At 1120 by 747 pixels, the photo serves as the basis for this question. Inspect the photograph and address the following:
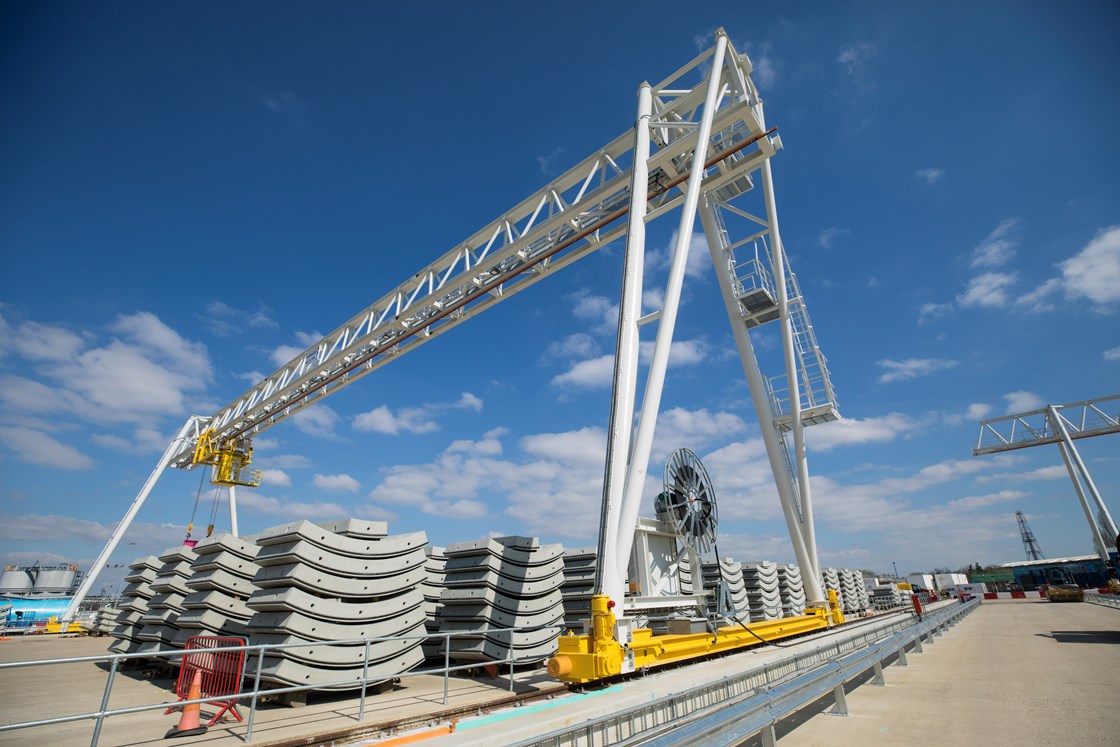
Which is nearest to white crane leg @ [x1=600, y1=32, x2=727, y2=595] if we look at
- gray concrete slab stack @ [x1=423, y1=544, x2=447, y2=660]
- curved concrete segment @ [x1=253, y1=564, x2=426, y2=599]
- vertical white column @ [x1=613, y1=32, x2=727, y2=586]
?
vertical white column @ [x1=613, y1=32, x2=727, y2=586]

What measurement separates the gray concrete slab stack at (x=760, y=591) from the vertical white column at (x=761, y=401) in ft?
16.3

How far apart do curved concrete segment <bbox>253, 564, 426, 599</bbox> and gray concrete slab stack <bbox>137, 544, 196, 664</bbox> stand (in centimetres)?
476

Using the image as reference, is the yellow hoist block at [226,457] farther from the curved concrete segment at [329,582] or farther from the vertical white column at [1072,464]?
the vertical white column at [1072,464]

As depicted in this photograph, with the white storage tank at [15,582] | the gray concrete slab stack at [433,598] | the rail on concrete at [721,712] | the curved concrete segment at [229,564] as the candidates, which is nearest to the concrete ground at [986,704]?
the rail on concrete at [721,712]

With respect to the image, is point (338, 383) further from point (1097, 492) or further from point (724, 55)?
point (1097, 492)

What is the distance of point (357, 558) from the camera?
7.95 metres

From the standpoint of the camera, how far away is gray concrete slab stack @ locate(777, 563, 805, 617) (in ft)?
76.0

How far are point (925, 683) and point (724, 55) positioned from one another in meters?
12.8

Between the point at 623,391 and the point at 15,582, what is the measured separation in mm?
67815

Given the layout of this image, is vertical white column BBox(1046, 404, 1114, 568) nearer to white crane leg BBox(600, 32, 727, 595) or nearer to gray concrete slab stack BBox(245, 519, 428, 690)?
white crane leg BBox(600, 32, 727, 595)

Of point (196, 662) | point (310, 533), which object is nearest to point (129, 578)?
point (196, 662)

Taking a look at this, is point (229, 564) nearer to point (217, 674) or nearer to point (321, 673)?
point (217, 674)

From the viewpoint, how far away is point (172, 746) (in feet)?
17.1

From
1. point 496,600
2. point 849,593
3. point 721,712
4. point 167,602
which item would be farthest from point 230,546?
point 849,593
